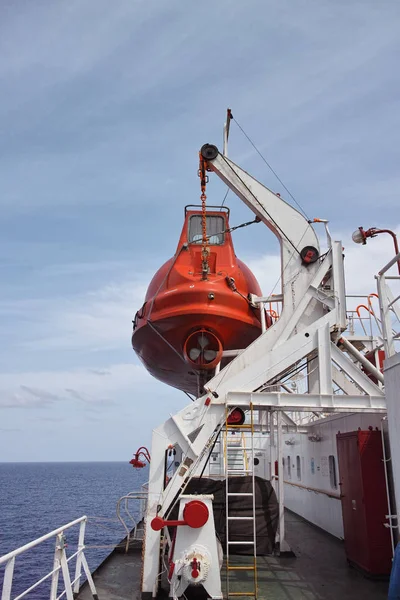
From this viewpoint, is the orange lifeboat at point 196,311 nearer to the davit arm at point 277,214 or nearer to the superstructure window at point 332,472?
the davit arm at point 277,214

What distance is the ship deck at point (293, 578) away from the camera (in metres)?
6.81

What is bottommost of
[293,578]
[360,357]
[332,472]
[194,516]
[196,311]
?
[293,578]

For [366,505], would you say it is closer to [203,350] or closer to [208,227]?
[203,350]


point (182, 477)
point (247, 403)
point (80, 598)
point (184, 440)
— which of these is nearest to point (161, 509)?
point (182, 477)

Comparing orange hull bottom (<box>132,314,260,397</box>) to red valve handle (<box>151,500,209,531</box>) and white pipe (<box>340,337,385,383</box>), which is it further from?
red valve handle (<box>151,500,209,531</box>)

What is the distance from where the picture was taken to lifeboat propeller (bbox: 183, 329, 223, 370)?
907 cm

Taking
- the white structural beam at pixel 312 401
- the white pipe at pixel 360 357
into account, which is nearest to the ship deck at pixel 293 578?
the white structural beam at pixel 312 401

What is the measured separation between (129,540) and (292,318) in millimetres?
5851

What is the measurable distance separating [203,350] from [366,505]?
3.78m

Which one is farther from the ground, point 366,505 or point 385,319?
point 385,319

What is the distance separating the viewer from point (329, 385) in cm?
773

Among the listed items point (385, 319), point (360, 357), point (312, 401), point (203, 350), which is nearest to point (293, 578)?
point (312, 401)

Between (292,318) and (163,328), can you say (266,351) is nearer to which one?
(292,318)

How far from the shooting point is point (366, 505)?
7438 millimetres
